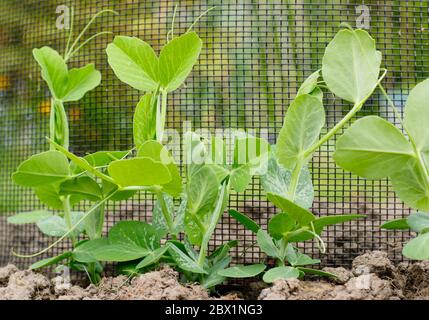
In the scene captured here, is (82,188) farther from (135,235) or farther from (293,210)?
(293,210)

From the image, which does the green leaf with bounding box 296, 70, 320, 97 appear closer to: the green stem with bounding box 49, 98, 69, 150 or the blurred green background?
the blurred green background

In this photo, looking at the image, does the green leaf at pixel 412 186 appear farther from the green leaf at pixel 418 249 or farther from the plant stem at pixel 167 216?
the plant stem at pixel 167 216

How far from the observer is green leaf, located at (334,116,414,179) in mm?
648

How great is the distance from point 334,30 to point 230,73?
0.19 metres

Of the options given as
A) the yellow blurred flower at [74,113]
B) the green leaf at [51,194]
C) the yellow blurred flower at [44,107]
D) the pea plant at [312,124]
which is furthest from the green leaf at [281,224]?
the yellow blurred flower at [44,107]

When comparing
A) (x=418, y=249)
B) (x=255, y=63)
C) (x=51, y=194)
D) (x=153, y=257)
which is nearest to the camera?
(x=418, y=249)

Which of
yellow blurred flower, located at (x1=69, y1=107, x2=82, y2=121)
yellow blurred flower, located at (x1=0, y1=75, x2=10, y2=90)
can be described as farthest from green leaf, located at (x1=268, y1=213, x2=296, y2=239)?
yellow blurred flower, located at (x1=0, y1=75, x2=10, y2=90)

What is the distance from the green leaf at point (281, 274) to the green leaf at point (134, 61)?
Answer: 0.30 m

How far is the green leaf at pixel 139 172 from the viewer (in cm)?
67

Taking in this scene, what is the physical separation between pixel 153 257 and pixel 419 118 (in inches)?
14.7

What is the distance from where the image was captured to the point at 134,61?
2.59ft

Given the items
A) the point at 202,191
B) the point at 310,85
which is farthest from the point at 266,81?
the point at 202,191
